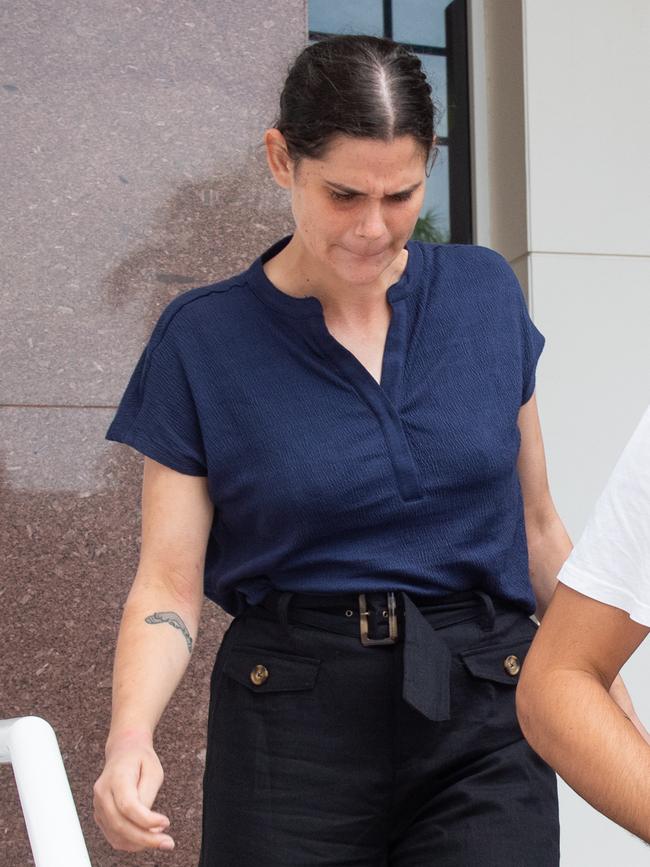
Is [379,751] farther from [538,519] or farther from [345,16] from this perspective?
[345,16]

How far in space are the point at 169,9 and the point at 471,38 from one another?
1944 millimetres

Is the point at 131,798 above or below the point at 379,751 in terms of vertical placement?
above

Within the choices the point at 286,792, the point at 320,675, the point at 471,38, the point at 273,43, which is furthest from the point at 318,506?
the point at 471,38

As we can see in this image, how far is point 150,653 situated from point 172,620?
8 centimetres

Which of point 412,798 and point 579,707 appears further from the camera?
point 412,798

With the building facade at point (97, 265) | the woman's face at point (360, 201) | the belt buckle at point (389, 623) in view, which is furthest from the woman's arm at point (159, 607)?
the building facade at point (97, 265)

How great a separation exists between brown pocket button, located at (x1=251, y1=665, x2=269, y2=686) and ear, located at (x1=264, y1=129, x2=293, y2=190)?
722mm

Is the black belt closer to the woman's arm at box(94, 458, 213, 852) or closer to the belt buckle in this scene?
the belt buckle

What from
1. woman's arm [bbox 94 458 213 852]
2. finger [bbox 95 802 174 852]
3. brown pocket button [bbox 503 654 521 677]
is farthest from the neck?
finger [bbox 95 802 174 852]

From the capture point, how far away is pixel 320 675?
79.7 inches

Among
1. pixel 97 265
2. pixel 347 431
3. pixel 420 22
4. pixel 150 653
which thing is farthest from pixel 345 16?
pixel 150 653

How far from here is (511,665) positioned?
6.83 ft

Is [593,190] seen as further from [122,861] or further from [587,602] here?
[587,602]

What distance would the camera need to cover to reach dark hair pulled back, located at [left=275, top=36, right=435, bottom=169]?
200 centimetres
